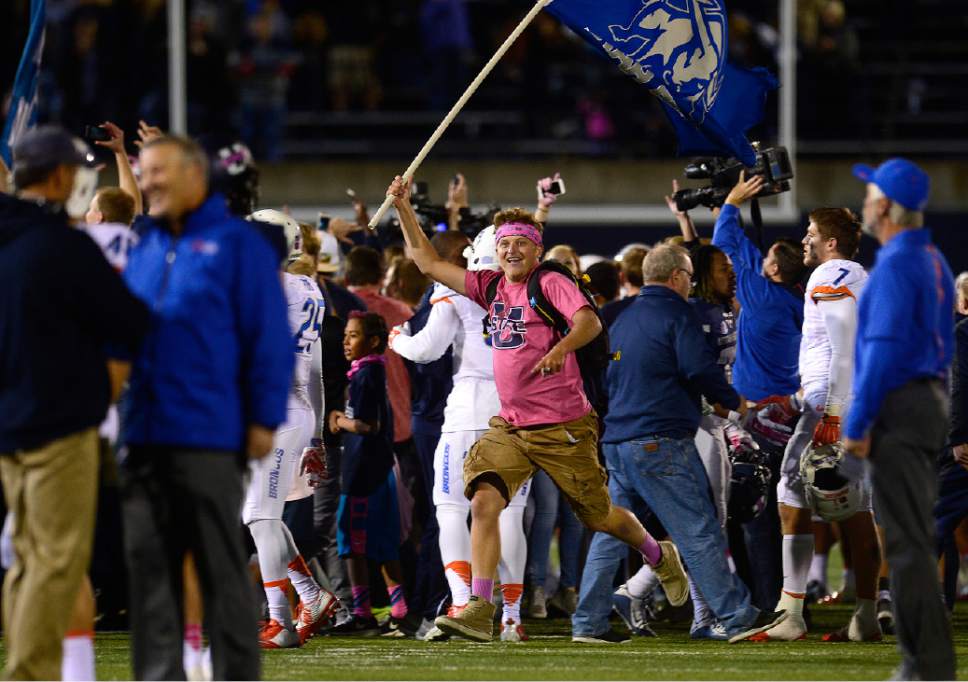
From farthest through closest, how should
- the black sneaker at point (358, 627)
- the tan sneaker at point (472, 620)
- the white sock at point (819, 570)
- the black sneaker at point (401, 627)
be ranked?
the white sock at point (819, 570) < the black sneaker at point (358, 627) < the black sneaker at point (401, 627) < the tan sneaker at point (472, 620)

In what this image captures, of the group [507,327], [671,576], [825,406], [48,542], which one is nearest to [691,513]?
[671,576]

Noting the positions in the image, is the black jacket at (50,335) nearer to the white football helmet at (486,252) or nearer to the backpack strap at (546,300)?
the backpack strap at (546,300)

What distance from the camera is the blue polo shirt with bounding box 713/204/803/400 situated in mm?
10047

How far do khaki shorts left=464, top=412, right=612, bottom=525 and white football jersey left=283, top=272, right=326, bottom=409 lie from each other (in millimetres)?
884

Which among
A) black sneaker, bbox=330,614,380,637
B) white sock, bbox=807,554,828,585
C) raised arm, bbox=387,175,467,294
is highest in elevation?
raised arm, bbox=387,175,467,294

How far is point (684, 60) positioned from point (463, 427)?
248 centimetres

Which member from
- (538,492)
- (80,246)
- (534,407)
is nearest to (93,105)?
(538,492)

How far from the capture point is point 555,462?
8.74 m

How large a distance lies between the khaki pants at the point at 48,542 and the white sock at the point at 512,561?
3.41 m

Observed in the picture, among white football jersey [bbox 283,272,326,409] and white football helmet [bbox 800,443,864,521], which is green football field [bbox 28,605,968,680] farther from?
white football jersey [bbox 283,272,326,409]

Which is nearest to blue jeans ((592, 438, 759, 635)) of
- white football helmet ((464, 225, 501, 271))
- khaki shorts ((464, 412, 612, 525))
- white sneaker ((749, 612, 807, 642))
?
white sneaker ((749, 612, 807, 642))

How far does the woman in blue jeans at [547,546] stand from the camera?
1068 centimetres

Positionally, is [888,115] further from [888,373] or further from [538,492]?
[888,373]

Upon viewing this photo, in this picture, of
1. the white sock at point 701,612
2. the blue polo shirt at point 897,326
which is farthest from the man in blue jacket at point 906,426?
the white sock at point 701,612
